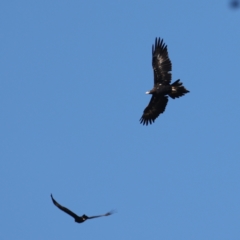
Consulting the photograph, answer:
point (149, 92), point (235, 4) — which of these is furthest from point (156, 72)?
point (235, 4)

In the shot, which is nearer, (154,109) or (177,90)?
(177,90)

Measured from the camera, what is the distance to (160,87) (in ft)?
159

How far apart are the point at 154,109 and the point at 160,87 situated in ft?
7.46

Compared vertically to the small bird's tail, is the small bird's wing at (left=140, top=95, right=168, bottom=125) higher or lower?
higher

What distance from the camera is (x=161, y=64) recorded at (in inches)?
1943

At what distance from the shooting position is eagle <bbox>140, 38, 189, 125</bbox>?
47562 mm

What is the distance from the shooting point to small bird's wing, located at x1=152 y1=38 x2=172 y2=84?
48750 mm

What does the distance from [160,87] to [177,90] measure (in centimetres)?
152

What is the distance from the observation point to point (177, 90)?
155ft

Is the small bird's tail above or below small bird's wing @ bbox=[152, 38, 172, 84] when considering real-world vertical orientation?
below

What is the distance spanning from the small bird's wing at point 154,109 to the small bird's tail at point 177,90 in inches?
61.3

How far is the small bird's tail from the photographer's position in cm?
4700

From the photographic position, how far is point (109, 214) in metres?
36.8

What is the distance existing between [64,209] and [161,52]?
44.3ft
